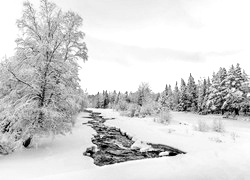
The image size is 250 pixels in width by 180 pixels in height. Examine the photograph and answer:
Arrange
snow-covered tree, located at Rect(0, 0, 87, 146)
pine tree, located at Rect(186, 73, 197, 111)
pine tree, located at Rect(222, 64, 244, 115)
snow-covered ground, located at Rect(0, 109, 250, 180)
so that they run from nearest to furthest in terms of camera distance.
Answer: snow-covered ground, located at Rect(0, 109, 250, 180) < snow-covered tree, located at Rect(0, 0, 87, 146) < pine tree, located at Rect(222, 64, 244, 115) < pine tree, located at Rect(186, 73, 197, 111)

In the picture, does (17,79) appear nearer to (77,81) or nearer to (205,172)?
(77,81)

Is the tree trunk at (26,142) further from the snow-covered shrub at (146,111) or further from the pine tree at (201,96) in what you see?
the pine tree at (201,96)

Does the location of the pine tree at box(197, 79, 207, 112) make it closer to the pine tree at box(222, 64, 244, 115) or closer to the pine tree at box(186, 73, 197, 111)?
the pine tree at box(186, 73, 197, 111)

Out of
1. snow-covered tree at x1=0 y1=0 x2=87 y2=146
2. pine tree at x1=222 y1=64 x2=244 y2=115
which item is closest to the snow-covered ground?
snow-covered tree at x1=0 y1=0 x2=87 y2=146

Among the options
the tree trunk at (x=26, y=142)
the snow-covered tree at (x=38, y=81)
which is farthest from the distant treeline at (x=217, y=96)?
the tree trunk at (x=26, y=142)

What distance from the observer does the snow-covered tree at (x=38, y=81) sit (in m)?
9.45

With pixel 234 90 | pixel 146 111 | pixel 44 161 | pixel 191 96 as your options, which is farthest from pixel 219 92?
pixel 44 161

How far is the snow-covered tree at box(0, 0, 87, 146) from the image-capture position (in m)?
9.45

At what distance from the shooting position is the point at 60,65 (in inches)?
428

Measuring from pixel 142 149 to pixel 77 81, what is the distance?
6.22 meters

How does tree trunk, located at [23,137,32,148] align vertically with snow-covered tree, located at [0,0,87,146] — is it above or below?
below

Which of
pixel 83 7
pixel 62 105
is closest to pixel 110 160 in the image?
pixel 62 105

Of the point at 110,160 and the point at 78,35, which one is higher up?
the point at 78,35

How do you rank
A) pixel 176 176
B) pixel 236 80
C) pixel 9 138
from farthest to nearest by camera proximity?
pixel 236 80
pixel 9 138
pixel 176 176
